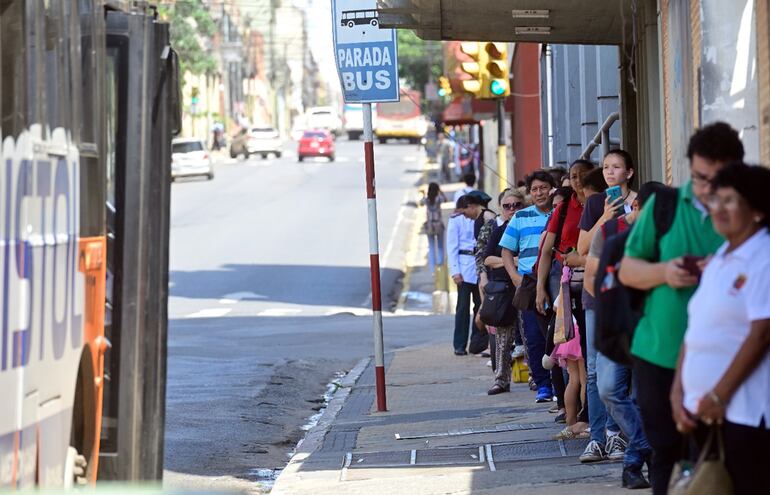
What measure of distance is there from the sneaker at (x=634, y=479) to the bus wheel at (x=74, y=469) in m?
3.19

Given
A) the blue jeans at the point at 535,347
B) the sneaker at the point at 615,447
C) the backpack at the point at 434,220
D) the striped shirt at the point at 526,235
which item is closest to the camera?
the sneaker at the point at 615,447

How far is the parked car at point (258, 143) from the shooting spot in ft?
263

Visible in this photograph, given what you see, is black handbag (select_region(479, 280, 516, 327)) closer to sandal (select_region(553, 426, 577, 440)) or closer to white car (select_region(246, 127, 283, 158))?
sandal (select_region(553, 426, 577, 440))

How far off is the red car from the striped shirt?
205 feet

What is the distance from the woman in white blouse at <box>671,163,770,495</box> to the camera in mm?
5535

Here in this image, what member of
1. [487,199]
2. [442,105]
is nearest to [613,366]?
[487,199]

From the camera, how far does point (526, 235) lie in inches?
510

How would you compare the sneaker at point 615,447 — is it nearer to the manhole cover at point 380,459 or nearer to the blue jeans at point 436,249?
the manhole cover at point 380,459

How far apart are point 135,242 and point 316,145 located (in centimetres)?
6817

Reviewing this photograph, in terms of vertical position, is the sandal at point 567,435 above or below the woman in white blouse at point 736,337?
below

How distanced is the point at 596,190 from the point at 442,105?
6623 cm

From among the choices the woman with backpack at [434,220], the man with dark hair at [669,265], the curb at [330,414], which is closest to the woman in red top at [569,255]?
the curb at [330,414]

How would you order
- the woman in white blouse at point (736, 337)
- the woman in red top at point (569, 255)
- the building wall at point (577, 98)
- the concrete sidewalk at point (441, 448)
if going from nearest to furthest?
the woman in white blouse at point (736, 337)
the concrete sidewalk at point (441, 448)
the woman in red top at point (569, 255)
the building wall at point (577, 98)

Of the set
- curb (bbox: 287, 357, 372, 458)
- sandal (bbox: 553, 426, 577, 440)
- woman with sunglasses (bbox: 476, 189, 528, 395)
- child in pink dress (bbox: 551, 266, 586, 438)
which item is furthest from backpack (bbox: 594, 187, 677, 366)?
woman with sunglasses (bbox: 476, 189, 528, 395)
